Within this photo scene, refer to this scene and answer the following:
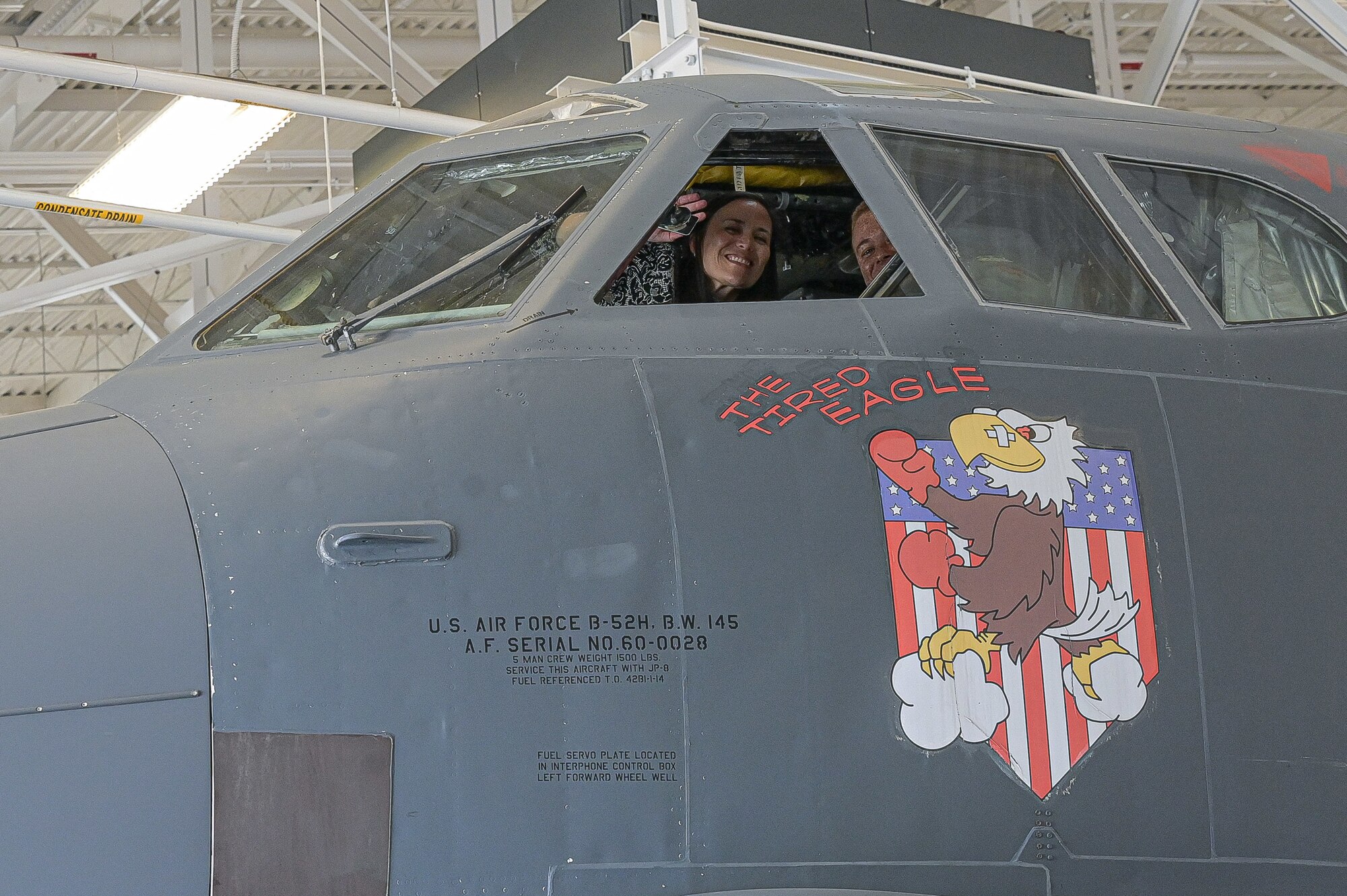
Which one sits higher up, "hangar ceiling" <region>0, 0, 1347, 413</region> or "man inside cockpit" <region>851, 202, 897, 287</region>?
"hangar ceiling" <region>0, 0, 1347, 413</region>

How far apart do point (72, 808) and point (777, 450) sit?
184 centimetres

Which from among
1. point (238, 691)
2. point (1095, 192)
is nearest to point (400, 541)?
point (238, 691)

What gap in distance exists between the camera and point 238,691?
10.4 feet

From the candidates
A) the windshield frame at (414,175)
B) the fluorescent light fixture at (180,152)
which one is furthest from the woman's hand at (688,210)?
the fluorescent light fixture at (180,152)

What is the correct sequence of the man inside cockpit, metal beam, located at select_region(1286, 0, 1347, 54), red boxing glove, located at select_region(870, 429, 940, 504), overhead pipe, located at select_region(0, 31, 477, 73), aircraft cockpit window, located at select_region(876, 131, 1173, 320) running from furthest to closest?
overhead pipe, located at select_region(0, 31, 477, 73)
metal beam, located at select_region(1286, 0, 1347, 54)
the man inside cockpit
aircraft cockpit window, located at select_region(876, 131, 1173, 320)
red boxing glove, located at select_region(870, 429, 940, 504)

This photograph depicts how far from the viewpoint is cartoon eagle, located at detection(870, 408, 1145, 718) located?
3.53m

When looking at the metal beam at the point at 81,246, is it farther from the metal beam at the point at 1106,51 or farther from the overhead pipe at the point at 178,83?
the metal beam at the point at 1106,51

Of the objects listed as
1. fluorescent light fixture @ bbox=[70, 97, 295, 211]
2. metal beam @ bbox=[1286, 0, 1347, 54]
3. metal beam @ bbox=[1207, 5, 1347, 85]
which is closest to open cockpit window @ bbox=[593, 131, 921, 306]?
metal beam @ bbox=[1286, 0, 1347, 54]

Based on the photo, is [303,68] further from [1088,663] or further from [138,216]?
[1088,663]

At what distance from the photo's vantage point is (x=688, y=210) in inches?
189

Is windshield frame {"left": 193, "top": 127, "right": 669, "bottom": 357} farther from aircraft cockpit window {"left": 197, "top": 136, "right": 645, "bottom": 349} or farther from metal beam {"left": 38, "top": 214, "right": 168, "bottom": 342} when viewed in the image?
metal beam {"left": 38, "top": 214, "right": 168, "bottom": 342}

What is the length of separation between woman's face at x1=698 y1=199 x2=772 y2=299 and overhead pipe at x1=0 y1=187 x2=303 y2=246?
5998 millimetres

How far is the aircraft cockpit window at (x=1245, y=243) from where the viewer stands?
441 centimetres

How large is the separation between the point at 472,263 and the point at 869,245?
4.66ft
